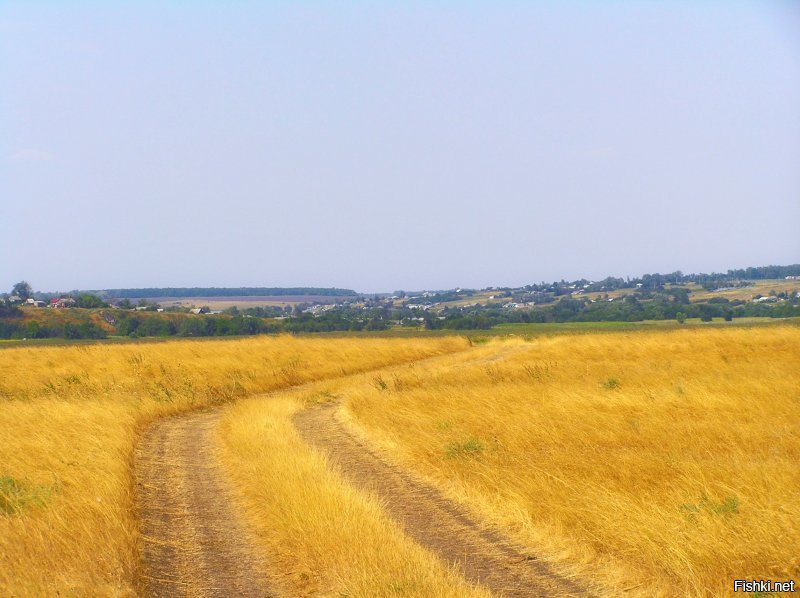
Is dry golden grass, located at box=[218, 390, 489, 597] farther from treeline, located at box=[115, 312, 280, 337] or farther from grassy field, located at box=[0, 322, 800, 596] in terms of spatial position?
treeline, located at box=[115, 312, 280, 337]

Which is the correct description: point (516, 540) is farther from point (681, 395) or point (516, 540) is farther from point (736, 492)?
point (681, 395)

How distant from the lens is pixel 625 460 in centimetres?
1127

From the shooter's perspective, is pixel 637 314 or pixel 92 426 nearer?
pixel 92 426

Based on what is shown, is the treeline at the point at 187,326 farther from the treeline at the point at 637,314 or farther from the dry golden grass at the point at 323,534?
the dry golden grass at the point at 323,534

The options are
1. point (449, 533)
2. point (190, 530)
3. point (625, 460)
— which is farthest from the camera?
point (625, 460)

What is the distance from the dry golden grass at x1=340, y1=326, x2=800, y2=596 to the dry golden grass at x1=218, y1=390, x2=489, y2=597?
165 cm

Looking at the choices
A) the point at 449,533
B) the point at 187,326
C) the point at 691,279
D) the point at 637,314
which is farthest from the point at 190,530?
the point at 691,279

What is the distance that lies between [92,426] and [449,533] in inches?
344

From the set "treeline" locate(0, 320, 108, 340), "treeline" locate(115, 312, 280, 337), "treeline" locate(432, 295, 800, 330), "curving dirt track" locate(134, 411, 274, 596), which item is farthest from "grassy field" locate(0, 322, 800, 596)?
"treeline" locate(432, 295, 800, 330)

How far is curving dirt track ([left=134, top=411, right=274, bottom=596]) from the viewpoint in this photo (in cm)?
762

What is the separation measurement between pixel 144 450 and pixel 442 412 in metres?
6.32

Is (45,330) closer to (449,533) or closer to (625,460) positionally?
(625,460)

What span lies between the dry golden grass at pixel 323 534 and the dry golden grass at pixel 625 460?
1.65 metres

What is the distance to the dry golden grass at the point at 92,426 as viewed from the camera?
7471 millimetres
